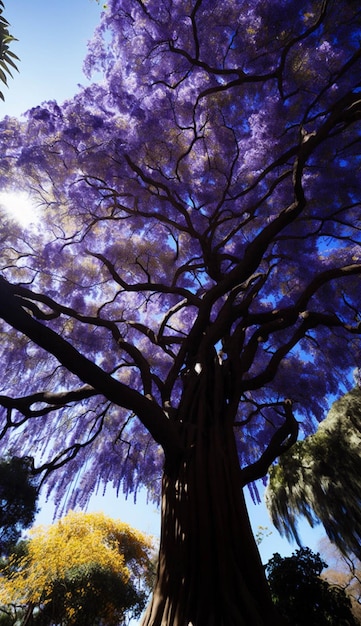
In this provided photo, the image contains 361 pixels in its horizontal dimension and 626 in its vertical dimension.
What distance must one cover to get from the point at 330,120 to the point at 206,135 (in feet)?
10.8

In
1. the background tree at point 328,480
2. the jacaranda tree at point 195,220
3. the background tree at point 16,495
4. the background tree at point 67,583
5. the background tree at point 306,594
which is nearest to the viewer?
the background tree at point 306,594

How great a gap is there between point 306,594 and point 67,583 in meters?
6.90

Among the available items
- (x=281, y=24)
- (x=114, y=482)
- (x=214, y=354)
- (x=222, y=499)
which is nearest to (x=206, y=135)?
(x=281, y=24)

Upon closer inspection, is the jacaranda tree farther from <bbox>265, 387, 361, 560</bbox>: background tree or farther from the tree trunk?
<bbox>265, 387, 361, 560</bbox>: background tree

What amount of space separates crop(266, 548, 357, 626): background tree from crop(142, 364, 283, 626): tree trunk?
1.70 metres

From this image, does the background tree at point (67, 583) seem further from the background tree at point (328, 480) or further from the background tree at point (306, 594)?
the background tree at point (306, 594)

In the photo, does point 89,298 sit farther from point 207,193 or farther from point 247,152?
point 247,152

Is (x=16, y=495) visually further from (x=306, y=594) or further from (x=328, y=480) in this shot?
(x=328, y=480)

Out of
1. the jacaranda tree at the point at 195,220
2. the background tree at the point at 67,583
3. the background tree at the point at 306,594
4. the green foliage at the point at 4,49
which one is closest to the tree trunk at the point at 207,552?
the jacaranda tree at the point at 195,220

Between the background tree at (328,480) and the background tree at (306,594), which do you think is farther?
the background tree at (328,480)

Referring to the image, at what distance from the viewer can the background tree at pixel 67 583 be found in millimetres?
7535

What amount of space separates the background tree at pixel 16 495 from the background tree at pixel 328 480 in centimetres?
535

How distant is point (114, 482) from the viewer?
281 inches

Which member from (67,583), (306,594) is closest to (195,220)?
(306,594)
